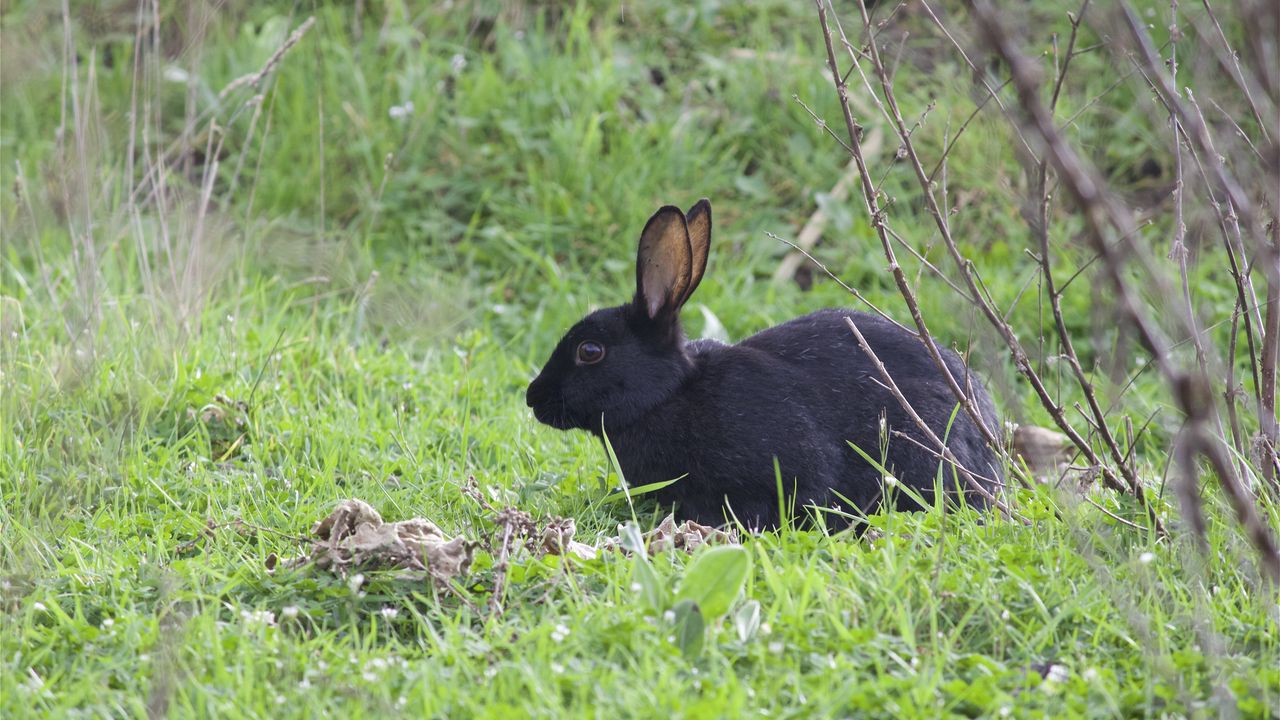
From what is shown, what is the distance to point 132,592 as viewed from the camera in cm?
297

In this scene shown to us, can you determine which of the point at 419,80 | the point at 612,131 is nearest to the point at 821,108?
the point at 612,131

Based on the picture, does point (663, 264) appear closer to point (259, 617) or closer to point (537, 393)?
point (537, 393)

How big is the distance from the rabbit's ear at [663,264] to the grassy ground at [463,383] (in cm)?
56

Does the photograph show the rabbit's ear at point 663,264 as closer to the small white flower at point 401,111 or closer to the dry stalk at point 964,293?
the dry stalk at point 964,293

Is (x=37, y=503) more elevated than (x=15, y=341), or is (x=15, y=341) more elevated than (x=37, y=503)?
(x=15, y=341)

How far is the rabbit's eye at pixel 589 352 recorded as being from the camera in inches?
156

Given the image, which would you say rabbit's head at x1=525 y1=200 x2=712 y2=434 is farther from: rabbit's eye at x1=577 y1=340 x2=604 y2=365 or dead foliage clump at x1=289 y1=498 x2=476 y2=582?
dead foliage clump at x1=289 y1=498 x2=476 y2=582

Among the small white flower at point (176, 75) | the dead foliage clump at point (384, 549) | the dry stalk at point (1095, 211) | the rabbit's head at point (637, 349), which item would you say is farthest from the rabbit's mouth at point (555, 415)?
the small white flower at point (176, 75)

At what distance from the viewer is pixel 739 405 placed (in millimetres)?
3818

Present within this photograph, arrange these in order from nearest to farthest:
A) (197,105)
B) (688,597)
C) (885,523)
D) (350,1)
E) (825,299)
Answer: (688,597)
(885,523)
(825,299)
(197,105)
(350,1)

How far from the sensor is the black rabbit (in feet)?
12.3

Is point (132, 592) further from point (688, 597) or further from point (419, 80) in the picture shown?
point (419, 80)

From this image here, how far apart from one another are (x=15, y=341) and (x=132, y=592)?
1.47m

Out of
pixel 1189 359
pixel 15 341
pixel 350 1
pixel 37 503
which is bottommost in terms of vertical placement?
pixel 37 503
